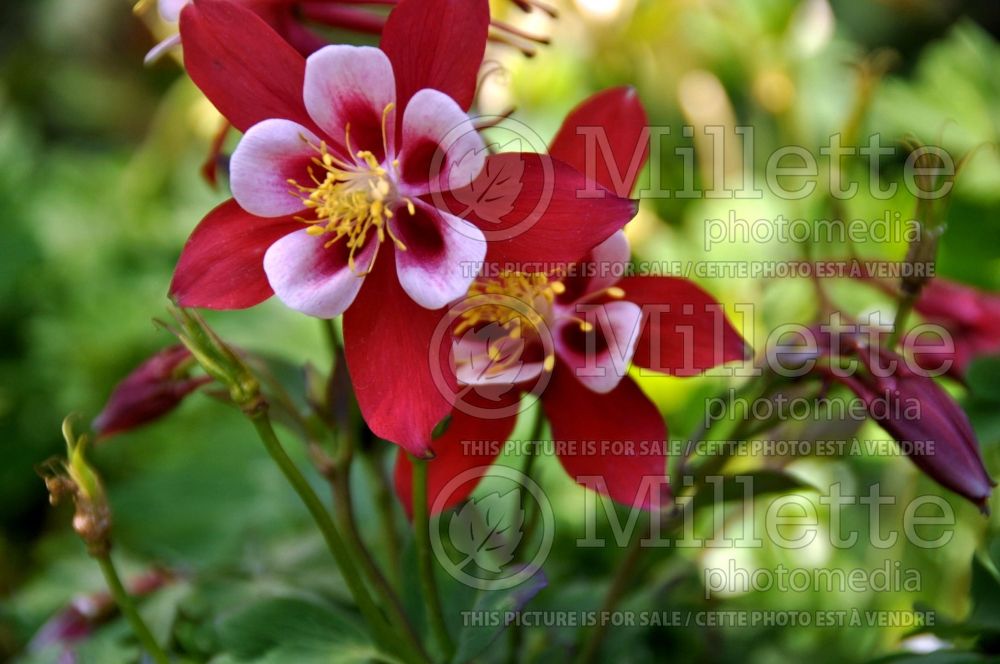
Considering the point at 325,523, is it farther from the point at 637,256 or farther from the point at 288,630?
the point at 637,256

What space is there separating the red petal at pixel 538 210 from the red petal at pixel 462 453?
92mm

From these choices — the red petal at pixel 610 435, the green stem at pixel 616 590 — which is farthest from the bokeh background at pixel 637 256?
the red petal at pixel 610 435

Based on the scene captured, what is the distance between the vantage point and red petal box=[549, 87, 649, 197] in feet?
1.65

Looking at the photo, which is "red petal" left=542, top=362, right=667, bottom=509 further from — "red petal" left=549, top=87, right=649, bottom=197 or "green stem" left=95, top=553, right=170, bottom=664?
"green stem" left=95, top=553, right=170, bottom=664

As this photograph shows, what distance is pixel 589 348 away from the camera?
0.51 m

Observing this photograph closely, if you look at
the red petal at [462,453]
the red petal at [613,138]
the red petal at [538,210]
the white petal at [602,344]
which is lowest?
the red petal at [462,453]

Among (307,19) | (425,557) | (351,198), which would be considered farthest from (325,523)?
(307,19)

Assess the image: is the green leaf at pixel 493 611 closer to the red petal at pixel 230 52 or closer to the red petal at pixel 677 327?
the red petal at pixel 677 327

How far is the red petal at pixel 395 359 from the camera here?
44cm

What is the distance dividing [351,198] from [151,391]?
155 millimetres

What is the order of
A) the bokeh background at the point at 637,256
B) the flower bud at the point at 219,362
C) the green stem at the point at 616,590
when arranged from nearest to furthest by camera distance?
the flower bud at the point at 219,362 → the green stem at the point at 616,590 → the bokeh background at the point at 637,256

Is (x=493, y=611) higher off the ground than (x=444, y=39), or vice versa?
(x=444, y=39)

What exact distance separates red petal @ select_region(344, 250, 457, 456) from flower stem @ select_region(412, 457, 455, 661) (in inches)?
0.8

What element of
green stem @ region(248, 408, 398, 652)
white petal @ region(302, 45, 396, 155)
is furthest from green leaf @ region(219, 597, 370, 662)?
white petal @ region(302, 45, 396, 155)
